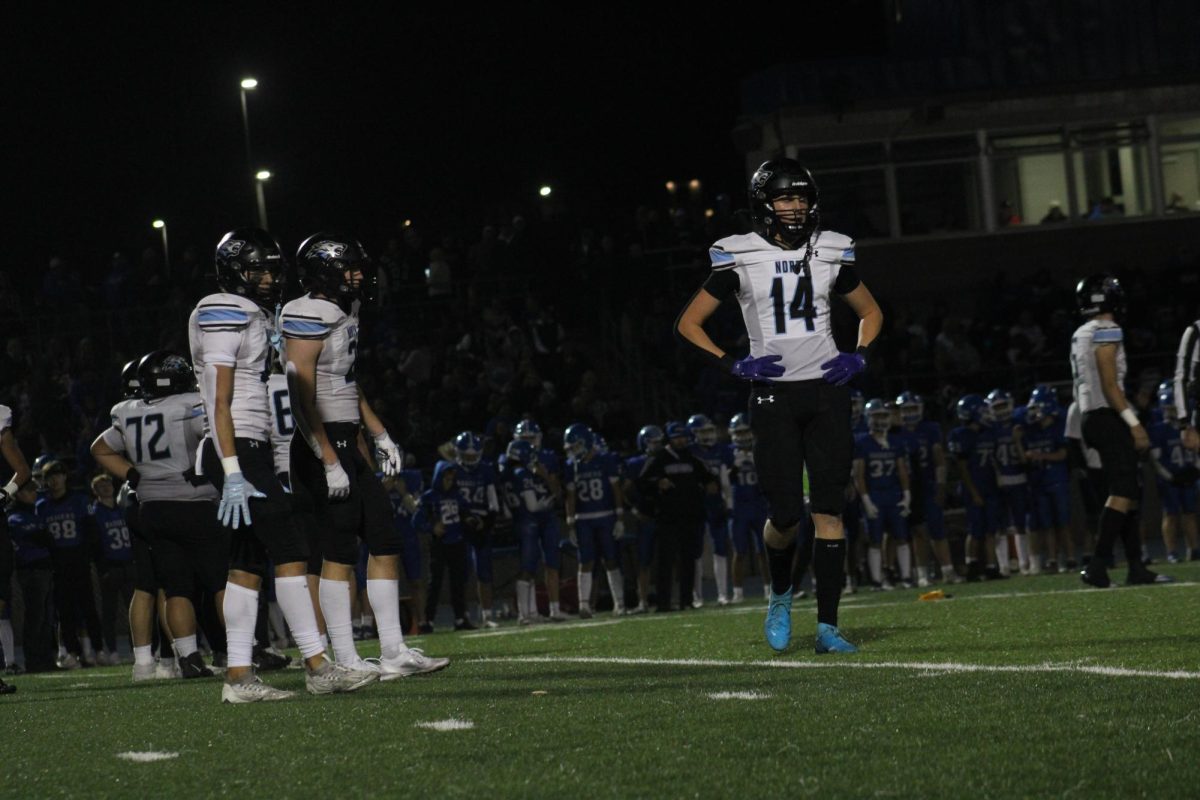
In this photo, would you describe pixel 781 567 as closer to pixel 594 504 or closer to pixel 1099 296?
pixel 1099 296

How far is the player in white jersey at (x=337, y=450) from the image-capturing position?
6.98 metres

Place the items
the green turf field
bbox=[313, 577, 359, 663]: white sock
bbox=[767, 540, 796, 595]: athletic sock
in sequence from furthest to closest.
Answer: bbox=[767, 540, 796, 595]: athletic sock → bbox=[313, 577, 359, 663]: white sock → the green turf field

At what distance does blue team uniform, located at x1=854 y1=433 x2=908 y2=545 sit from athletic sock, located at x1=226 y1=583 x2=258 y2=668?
31.9 ft

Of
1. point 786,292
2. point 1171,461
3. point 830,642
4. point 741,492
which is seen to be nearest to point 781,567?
point 830,642

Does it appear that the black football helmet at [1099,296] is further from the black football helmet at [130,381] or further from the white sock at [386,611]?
the black football helmet at [130,381]

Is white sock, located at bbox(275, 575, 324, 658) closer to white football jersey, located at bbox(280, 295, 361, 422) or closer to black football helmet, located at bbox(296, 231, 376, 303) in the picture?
white football jersey, located at bbox(280, 295, 361, 422)

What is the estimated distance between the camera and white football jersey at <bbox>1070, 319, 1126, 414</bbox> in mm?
10484

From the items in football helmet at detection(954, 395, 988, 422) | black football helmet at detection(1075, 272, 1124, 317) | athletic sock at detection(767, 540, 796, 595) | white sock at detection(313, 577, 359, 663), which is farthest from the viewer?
football helmet at detection(954, 395, 988, 422)

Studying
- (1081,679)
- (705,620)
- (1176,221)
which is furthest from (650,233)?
(1081,679)

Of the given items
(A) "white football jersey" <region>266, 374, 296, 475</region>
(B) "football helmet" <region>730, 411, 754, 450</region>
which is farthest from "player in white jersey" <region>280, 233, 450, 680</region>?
(B) "football helmet" <region>730, 411, 754, 450</region>

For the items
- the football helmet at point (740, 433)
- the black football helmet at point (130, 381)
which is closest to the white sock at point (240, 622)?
the black football helmet at point (130, 381)

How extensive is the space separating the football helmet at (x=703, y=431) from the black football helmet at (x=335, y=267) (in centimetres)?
967

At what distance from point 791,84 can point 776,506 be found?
19.0 meters

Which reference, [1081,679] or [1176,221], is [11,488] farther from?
[1176,221]
